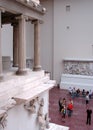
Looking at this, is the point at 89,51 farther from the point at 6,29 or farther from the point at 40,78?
the point at 40,78

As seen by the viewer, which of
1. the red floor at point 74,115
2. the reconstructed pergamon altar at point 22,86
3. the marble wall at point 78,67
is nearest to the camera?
the reconstructed pergamon altar at point 22,86

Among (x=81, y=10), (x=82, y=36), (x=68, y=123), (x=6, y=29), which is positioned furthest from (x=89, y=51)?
(x=68, y=123)

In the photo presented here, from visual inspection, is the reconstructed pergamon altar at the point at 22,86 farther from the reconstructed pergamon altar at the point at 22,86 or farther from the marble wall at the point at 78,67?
the marble wall at the point at 78,67

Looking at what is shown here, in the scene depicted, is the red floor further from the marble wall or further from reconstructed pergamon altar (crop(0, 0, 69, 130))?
the marble wall

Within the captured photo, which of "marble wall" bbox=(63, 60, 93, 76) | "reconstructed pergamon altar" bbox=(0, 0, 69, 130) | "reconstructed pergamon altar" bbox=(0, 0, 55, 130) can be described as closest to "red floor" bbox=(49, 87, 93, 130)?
"reconstructed pergamon altar" bbox=(0, 0, 69, 130)

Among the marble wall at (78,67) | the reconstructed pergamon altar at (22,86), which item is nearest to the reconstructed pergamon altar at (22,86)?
the reconstructed pergamon altar at (22,86)

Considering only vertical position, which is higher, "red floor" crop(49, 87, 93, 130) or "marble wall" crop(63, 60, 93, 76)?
"marble wall" crop(63, 60, 93, 76)

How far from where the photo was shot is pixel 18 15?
655 cm

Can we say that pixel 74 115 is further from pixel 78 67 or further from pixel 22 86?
pixel 78 67

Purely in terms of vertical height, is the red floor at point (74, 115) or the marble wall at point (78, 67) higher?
the marble wall at point (78, 67)

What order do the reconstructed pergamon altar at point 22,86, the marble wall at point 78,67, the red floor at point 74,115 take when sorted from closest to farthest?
1. the reconstructed pergamon altar at point 22,86
2. the red floor at point 74,115
3. the marble wall at point 78,67

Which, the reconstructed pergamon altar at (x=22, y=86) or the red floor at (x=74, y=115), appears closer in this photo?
the reconstructed pergamon altar at (x=22, y=86)

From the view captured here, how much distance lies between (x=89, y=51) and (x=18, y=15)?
13641mm

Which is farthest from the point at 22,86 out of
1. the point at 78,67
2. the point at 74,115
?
the point at 78,67
